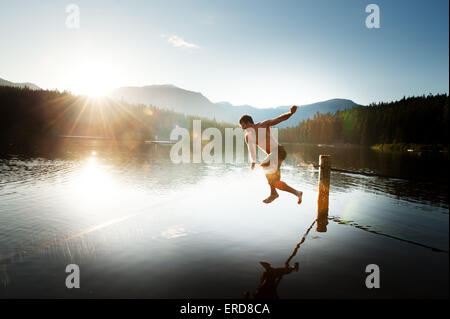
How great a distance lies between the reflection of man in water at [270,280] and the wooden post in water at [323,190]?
2833mm

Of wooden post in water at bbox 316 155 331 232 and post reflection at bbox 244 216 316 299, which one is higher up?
wooden post in water at bbox 316 155 331 232

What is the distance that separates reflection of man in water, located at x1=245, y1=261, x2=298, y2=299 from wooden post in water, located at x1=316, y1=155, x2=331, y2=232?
2.83 metres

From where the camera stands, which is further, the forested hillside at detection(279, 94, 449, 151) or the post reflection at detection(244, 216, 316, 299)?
the forested hillside at detection(279, 94, 449, 151)

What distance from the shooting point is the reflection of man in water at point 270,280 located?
218 inches

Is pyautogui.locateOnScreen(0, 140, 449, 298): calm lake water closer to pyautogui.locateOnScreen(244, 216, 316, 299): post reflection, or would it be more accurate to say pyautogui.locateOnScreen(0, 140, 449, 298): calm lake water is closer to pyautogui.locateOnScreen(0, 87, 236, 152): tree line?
pyautogui.locateOnScreen(244, 216, 316, 299): post reflection

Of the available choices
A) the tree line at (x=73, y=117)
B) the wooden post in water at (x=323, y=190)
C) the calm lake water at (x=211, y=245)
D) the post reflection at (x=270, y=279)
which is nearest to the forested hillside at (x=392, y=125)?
the tree line at (x=73, y=117)

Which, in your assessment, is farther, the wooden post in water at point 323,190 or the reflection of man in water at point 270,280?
the wooden post in water at point 323,190

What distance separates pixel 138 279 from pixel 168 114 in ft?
654

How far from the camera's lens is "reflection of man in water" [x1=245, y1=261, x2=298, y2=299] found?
5531mm

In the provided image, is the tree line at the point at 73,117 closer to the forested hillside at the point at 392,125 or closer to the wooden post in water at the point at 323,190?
the forested hillside at the point at 392,125

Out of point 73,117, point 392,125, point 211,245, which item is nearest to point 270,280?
point 211,245

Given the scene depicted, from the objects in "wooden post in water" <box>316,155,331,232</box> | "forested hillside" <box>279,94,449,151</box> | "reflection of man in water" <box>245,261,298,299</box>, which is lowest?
"reflection of man in water" <box>245,261,298,299</box>

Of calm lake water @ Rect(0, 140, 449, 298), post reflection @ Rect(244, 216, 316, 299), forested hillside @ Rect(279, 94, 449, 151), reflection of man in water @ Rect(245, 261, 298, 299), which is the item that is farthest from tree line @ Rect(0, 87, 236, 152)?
reflection of man in water @ Rect(245, 261, 298, 299)
